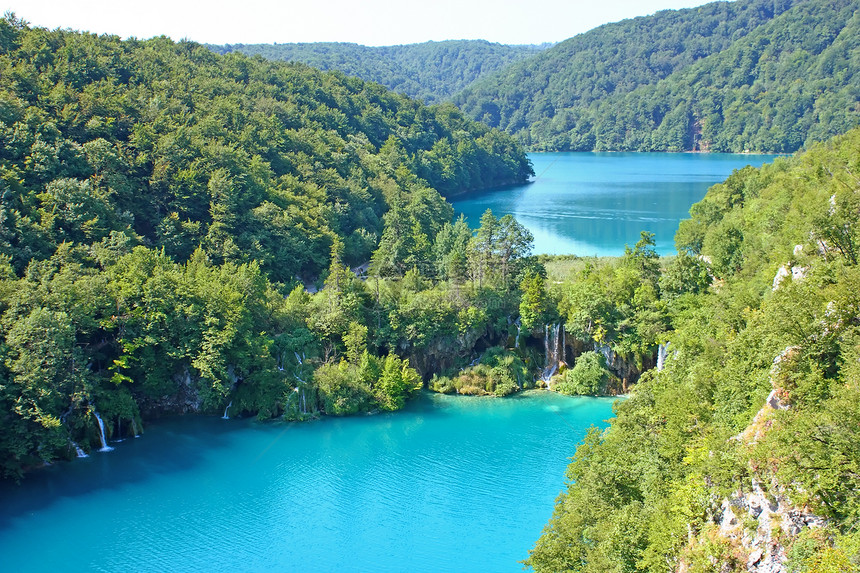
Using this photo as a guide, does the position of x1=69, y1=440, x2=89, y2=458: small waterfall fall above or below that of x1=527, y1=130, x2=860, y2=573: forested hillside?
below

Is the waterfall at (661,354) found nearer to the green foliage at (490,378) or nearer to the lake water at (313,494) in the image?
the lake water at (313,494)

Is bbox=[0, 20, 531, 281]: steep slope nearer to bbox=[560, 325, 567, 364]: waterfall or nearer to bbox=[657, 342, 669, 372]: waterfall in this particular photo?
bbox=[560, 325, 567, 364]: waterfall

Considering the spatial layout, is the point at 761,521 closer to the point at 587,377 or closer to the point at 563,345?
the point at 587,377

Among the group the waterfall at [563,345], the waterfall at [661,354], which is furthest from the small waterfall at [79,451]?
the waterfall at [661,354]

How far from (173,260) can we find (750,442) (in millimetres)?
40235

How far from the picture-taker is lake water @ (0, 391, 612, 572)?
3000cm

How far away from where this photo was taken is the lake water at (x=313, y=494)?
3000 cm

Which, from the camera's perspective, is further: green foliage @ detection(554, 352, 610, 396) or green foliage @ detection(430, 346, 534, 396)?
green foliage @ detection(430, 346, 534, 396)

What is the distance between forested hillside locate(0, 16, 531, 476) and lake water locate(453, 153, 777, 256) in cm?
1956

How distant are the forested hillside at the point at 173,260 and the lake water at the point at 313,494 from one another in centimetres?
213

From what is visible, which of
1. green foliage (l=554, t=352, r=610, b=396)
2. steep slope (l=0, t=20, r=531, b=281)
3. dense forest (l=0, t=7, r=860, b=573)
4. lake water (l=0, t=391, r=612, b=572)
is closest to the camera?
dense forest (l=0, t=7, r=860, b=573)

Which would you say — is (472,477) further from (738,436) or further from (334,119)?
(334,119)

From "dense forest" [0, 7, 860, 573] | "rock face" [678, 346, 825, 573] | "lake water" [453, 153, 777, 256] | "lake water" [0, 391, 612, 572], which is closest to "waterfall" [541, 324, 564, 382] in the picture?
"dense forest" [0, 7, 860, 573]

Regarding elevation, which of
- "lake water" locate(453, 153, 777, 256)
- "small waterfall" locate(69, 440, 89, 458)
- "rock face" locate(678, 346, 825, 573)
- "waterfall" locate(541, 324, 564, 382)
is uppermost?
"lake water" locate(453, 153, 777, 256)
